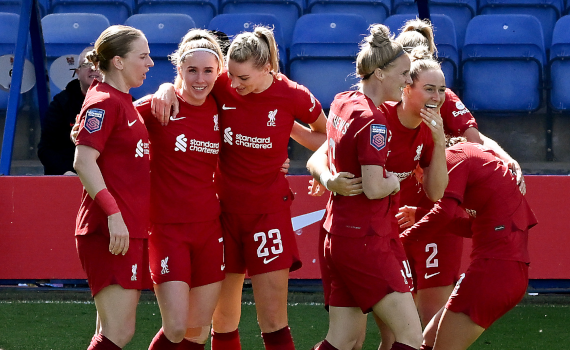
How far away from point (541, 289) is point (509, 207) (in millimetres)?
2658

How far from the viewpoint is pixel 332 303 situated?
304cm

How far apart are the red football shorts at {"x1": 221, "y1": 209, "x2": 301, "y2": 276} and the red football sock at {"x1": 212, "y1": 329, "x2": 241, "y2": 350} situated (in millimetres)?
339

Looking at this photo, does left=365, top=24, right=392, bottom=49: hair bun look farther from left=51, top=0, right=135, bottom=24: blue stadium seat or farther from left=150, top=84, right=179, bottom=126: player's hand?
left=51, top=0, right=135, bottom=24: blue stadium seat

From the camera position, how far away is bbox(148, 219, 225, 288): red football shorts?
3.26 metres

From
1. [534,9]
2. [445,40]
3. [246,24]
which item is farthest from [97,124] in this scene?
[534,9]

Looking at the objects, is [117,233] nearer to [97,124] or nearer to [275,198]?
[97,124]

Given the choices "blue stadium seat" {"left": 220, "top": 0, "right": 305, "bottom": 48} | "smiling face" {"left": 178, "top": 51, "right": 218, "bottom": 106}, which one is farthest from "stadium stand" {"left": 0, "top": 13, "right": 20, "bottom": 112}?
"smiling face" {"left": 178, "top": 51, "right": 218, "bottom": 106}

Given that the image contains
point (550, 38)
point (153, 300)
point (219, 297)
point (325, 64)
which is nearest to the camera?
point (219, 297)

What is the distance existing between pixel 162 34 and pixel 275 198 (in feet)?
16.4

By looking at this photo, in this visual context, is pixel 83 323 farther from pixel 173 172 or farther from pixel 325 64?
pixel 325 64

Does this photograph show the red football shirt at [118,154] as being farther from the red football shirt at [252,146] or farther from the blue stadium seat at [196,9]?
the blue stadium seat at [196,9]

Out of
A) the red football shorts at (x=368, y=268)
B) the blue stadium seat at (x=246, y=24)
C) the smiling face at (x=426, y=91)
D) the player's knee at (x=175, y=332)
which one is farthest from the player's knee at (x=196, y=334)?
the blue stadium seat at (x=246, y=24)

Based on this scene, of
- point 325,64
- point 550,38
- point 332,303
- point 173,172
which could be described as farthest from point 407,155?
point 550,38

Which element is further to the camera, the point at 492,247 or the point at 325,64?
the point at 325,64
